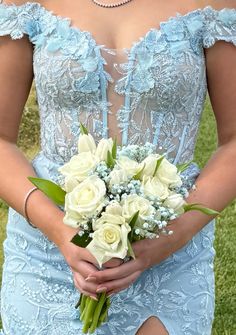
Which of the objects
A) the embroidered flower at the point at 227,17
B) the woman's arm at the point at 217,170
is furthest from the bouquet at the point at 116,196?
the embroidered flower at the point at 227,17

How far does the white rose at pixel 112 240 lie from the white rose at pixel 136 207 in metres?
0.04

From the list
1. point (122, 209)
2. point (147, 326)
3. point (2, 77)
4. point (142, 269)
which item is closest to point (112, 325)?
point (147, 326)

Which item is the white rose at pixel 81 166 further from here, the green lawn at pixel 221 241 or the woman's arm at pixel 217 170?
the green lawn at pixel 221 241

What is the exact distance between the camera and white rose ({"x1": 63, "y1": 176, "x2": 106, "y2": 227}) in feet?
8.66

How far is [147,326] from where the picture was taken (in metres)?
3.21

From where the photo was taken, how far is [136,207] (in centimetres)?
265

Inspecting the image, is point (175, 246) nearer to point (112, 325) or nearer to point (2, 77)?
point (112, 325)

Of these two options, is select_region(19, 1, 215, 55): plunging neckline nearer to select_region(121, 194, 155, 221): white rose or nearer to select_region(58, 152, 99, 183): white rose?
select_region(58, 152, 99, 183): white rose

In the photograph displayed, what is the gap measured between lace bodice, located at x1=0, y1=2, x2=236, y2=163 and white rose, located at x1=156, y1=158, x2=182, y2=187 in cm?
43

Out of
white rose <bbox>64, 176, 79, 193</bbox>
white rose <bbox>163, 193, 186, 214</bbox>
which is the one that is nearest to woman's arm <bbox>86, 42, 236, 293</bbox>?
white rose <bbox>163, 193, 186, 214</bbox>

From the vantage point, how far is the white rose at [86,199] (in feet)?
8.66

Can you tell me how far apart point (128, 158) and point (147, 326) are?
726mm

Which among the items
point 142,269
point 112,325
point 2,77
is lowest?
point 112,325

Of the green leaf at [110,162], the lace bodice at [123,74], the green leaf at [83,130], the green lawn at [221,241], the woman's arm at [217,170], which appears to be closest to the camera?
the green leaf at [110,162]
